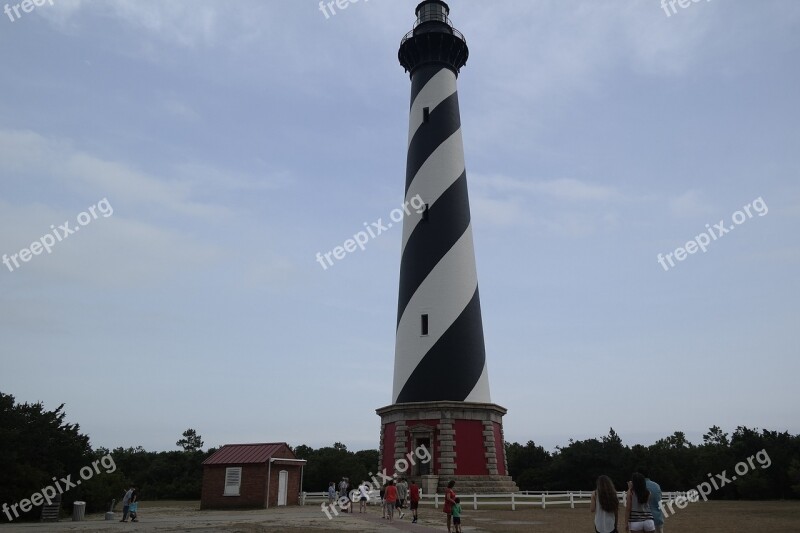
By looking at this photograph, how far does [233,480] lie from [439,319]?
34.8 ft

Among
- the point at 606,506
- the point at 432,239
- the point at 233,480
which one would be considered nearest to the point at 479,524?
the point at 606,506

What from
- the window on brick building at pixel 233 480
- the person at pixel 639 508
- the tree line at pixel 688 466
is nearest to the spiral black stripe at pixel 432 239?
the window on brick building at pixel 233 480

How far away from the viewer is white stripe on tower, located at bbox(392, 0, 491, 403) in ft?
88.2

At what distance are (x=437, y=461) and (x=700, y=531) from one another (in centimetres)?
1223

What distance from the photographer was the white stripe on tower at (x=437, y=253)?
2688 centimetres

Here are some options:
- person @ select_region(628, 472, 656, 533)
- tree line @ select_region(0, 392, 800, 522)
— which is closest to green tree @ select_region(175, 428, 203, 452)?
tree line @ select_region(0, 392, 800, 522)

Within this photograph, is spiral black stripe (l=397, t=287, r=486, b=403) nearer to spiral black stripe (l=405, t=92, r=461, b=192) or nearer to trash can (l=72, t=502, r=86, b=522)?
spiral black stripe (l=405, t=92, r=461, b=192)

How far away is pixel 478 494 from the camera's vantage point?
80.6ft

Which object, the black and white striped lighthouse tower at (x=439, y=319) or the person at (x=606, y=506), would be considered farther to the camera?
the black and white striped lighthouse tower at (x=439, y=319)

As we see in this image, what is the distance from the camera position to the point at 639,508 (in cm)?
793

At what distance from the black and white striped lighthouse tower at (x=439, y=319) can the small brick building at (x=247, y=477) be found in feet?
16.2

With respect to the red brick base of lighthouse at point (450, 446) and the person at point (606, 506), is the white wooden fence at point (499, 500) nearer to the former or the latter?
the red brick base of lighthouse at point (450, 446)

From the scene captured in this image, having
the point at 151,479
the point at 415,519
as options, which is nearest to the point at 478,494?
the point at 415,519

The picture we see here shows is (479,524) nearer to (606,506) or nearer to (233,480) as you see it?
(606,506)
